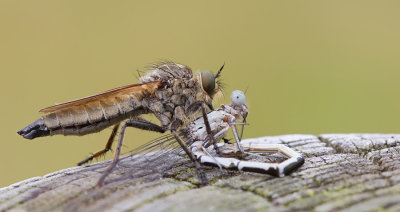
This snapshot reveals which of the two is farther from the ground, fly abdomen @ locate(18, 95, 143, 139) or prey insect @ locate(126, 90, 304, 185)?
fly abdomen @ locate(18, 95, 143, 139)

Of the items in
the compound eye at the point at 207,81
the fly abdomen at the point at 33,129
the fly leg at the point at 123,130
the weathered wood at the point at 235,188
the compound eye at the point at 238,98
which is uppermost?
the compound eye at the point at 207,81

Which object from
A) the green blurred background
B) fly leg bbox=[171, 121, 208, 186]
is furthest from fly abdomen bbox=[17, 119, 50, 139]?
the green blurred background

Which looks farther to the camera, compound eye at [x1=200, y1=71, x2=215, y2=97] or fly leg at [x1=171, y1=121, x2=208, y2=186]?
compound eye at [x1=200, y1=71, x2=215, y2=97]

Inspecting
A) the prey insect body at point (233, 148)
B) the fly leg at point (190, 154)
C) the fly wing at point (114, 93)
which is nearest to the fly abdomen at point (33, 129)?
the fly wing at point (114, 93)

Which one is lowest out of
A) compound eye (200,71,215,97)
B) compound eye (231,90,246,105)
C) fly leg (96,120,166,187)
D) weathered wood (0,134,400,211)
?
weathered wood (0,134,400,211)

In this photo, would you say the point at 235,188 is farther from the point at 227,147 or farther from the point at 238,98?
the point at 238,98

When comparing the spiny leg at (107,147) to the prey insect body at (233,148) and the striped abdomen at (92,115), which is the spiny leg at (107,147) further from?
the prey insect body at (233,148)

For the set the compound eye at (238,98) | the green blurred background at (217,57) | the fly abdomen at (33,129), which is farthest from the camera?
the green blurred background at (217,57)

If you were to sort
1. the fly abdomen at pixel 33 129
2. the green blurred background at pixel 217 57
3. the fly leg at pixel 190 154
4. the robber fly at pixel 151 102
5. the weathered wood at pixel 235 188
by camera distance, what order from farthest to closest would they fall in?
1. the green blurred background at pixel 217 57
2. the robber fly at pixel 151 102
3. the fly abdomen at pixel 33 129
4. the fly leg at pixel 190 154
5. the weathered wood at pixel 235 188

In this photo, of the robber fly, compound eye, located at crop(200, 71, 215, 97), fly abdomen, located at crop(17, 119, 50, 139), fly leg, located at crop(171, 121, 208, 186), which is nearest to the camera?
fly leg, located at crop(171, 121, 208, 186)

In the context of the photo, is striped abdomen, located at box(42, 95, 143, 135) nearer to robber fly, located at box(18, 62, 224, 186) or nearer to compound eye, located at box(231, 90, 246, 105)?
robber fly, located at box(18, 62, 224, 186)

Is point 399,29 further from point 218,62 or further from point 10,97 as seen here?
point 10,97
